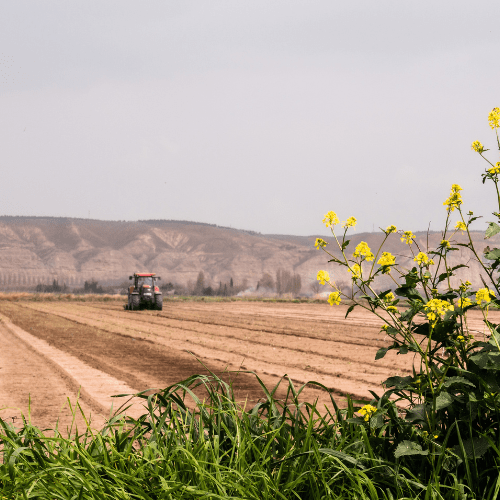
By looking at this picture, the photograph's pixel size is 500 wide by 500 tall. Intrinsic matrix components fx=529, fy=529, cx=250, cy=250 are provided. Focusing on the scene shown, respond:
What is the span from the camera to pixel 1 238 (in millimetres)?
154000

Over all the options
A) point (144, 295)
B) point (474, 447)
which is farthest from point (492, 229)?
point (144, 295)

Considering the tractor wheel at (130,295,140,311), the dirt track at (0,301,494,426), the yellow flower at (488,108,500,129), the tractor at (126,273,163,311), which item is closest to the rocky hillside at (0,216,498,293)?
the tractor at (126,273,163,311)

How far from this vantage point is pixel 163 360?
12586 millimetres

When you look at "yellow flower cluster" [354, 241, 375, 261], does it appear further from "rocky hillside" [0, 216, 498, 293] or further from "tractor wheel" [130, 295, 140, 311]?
"rocky hillside" [0, 216, 498, 293]

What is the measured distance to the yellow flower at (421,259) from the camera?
309cm

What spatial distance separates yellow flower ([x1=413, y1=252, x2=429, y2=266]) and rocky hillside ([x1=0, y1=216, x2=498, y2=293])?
130 m

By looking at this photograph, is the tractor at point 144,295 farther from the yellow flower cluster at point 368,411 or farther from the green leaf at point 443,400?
the green leaf at point 443,400

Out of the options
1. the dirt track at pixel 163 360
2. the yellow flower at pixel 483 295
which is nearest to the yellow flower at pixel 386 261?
the yellow flower at pixel 483 295

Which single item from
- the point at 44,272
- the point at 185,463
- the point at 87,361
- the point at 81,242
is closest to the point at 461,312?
the point at 185,463

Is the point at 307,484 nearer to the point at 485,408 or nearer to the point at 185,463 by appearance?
the point at 185,463

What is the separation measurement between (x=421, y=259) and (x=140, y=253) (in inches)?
6160

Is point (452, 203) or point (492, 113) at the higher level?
point (492, 113)

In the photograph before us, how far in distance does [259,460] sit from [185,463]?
16.1 inches

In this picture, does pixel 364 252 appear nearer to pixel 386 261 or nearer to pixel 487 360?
pixel 386 261
